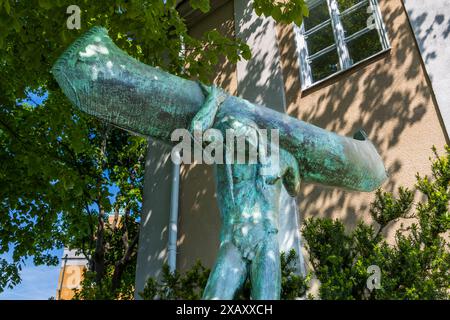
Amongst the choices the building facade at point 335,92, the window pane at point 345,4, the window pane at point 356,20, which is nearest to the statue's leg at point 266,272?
the building facade at point 335,92

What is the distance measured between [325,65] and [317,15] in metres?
1.22

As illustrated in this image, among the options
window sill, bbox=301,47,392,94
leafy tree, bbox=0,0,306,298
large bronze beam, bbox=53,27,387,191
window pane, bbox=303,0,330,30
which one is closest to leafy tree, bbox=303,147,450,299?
large bronze beam, bbox=53,27,387,191

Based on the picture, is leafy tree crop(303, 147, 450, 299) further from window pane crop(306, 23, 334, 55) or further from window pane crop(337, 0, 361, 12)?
window pane crop(337, 0, 361, 12)

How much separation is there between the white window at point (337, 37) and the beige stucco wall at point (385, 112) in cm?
22

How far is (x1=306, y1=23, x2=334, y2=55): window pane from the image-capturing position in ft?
22.1

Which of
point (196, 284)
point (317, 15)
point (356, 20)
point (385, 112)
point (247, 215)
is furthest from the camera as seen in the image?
point (317, 15)

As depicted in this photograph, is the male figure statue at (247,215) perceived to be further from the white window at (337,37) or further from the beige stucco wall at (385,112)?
the white window at (337,37)

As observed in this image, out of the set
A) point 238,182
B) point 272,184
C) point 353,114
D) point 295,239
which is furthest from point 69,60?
point 353,114

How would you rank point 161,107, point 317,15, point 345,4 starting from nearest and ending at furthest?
point 161,107 < point 345,4 < point 317,15

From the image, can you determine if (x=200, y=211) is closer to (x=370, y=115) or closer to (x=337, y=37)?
(x=370, y=115)

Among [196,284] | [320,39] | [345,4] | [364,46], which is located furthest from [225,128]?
[345,4]

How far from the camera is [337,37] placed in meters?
6.55

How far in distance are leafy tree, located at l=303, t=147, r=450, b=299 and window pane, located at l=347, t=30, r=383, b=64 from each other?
340 centimetres

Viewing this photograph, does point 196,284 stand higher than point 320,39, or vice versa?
point 320,39
